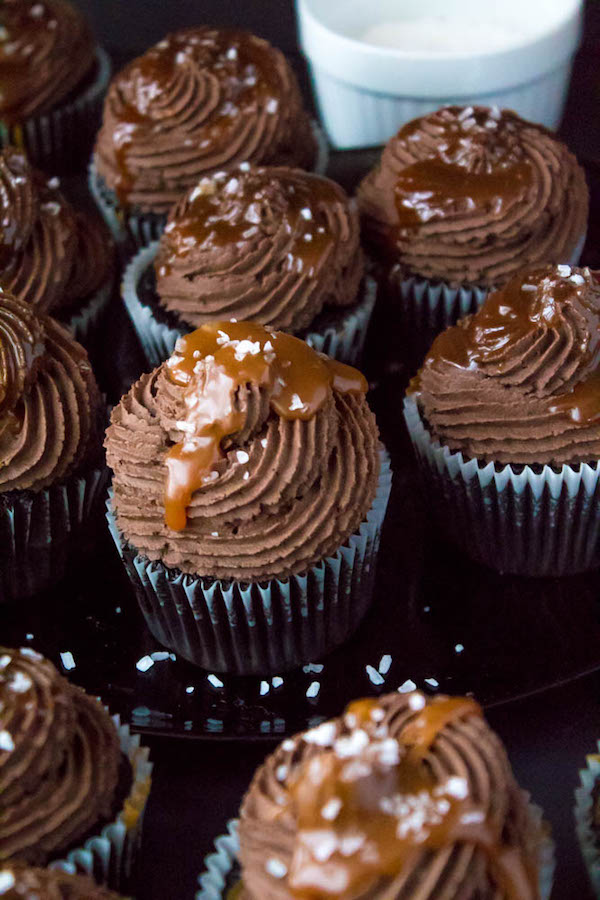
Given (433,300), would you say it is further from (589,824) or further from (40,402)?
(589,824)

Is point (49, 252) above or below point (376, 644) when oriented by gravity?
above

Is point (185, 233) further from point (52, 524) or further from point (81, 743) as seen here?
point (81, 743)

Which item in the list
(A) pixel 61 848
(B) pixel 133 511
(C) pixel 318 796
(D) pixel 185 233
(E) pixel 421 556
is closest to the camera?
(C) pixel 318 796

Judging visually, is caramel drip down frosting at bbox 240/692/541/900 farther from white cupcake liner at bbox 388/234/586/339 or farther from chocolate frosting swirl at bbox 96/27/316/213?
chocolate frosting swirl at bbox 96/27/316/213

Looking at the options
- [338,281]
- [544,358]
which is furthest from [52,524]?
[544,358]

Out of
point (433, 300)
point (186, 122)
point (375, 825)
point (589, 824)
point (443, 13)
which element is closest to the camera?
point (375, 825)

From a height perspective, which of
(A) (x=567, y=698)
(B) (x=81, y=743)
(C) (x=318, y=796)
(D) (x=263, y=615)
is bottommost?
(A) (x=567, y=698)

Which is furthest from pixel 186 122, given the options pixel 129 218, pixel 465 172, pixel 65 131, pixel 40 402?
pixel 40 402
